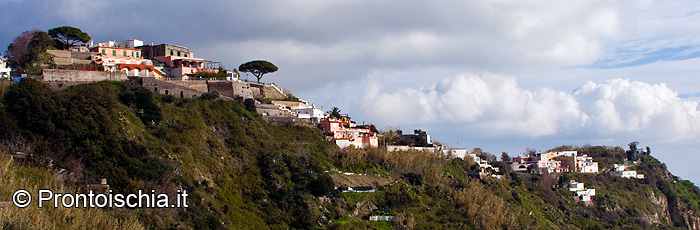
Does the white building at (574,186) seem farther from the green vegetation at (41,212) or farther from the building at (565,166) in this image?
the green vegetation at (41,212)

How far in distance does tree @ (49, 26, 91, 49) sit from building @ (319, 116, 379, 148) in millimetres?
18762

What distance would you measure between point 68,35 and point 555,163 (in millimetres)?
58275

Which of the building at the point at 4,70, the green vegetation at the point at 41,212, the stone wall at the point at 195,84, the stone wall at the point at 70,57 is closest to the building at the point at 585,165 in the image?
the stone wall at the point at 195,84

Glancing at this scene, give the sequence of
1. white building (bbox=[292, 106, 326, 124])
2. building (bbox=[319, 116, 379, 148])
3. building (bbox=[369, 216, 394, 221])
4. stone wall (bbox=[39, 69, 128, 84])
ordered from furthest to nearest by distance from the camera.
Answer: white building (bbox=[292, 106, 326, 124]) < building (bbox=[319, 116, 379, 148]) < building (bbox=[369, 216, 394, 221]) < stone wall (bbox=[39, 69, 128, 84])

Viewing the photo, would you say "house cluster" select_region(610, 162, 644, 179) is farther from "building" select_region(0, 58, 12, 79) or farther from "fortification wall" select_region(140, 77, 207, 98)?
"building" select_region(0, 58, 12, 79)

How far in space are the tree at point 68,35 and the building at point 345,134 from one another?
61.6 feet

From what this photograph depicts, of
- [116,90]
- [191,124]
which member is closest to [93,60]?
[116,90]

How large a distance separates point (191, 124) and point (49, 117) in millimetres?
9156

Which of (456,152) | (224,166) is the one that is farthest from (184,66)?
(456,152)

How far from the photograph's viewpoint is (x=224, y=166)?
37.8m

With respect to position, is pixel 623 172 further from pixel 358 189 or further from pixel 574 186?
pixel 358 189

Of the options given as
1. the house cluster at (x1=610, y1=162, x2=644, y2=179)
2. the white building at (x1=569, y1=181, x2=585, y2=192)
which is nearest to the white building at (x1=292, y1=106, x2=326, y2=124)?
the white building at (x1=569, y1=181, x2=585, y2=192)

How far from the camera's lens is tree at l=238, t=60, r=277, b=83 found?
185 ft

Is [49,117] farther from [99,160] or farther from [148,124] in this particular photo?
[148,124]
